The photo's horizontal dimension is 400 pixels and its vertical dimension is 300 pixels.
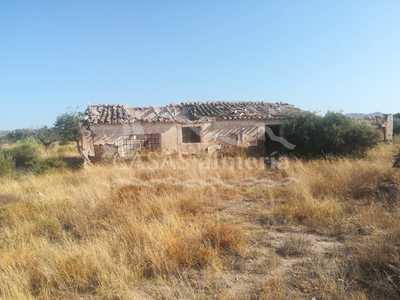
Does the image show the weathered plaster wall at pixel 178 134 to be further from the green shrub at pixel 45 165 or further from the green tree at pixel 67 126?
the green tree at pixel 67 126

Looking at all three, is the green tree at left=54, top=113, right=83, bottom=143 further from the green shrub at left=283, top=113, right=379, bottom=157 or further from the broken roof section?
the green shrub at left=283, top=113, right=379, bottom=157

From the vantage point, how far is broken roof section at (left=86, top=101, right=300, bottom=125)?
17.9 m

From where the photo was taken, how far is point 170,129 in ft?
57.1

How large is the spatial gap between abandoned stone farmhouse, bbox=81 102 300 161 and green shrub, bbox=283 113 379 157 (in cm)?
220

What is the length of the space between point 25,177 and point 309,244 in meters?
9.93

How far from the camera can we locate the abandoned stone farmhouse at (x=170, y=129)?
16794 mm

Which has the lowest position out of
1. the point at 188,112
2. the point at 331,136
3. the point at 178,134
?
the point at 331,136

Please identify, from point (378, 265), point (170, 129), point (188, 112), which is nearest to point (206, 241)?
point (378, 265)

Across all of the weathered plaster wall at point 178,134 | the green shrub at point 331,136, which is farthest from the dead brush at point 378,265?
the weathered plaster wall at point 178,134

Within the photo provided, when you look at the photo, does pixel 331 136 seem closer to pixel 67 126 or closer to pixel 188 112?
pixel 188 112

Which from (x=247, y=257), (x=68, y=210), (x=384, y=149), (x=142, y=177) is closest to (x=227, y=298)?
(x=247, y=257)

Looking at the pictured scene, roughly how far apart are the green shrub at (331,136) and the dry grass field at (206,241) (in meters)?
6.04

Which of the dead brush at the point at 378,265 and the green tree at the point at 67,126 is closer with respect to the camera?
the dead brush at the point at 378,265

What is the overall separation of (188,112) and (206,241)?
52.5 feet
